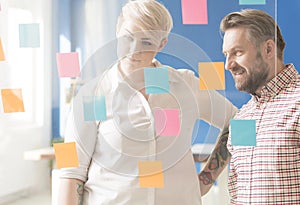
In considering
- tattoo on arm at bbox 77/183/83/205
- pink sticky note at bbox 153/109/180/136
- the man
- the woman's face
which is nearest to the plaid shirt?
the man

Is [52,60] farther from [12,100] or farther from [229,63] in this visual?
[229,63]

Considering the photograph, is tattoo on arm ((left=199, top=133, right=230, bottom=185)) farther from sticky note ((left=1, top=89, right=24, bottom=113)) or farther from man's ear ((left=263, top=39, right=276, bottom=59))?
sticky note ((left=1, top=89, right=24, bottom=113))

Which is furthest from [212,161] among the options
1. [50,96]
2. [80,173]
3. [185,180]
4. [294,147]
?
[50,96]

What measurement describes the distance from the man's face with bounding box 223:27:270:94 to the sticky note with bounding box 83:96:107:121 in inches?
11.5

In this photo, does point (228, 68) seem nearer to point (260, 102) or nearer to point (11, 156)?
point (260, 102)

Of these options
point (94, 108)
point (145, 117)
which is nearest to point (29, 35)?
point (94, 108)

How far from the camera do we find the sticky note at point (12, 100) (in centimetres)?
113

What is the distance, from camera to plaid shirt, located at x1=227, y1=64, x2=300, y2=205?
938 millimetres

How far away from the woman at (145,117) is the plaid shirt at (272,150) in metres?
0.08

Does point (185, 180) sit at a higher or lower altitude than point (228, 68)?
lower

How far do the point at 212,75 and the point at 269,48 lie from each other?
0.13 metres

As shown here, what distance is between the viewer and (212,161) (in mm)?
1060

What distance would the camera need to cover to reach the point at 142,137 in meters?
1.03

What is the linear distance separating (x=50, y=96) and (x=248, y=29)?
0.50 meters
